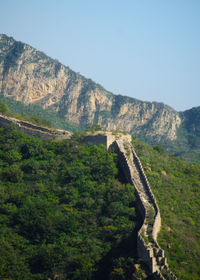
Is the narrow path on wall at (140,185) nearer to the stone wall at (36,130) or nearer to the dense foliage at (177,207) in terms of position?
the dense foliage at (177,207)

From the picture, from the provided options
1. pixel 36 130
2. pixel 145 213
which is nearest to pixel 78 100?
pixel 36 130

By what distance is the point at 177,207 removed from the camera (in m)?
33.3

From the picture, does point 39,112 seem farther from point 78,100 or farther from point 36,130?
point 36,130

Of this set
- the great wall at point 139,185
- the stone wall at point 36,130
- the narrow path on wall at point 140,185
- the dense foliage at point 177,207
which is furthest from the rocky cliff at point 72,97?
the narrow path on wall at point 140,185

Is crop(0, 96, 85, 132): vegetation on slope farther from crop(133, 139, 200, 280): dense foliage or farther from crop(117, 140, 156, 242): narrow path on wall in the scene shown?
crop(117, 140, 156, 242): narrow path on wall

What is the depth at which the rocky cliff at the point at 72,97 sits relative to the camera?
9771cm

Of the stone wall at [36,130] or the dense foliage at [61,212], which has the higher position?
the stone wall at [36,130]

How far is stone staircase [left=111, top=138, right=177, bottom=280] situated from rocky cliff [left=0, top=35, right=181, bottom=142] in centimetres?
6039

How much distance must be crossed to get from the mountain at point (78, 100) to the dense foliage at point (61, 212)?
57926 mm

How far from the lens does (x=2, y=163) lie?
37.0 meters

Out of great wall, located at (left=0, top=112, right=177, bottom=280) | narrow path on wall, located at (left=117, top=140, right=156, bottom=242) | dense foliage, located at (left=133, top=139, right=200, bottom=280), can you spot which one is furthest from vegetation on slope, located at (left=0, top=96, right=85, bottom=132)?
narrow path on wall, located at (left=117, top=140, right=156, bottom=242)

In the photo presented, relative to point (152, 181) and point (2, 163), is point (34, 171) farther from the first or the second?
point (152, 181)

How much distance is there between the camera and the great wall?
83.4 feet

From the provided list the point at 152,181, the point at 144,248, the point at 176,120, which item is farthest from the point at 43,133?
the point at 176,120
